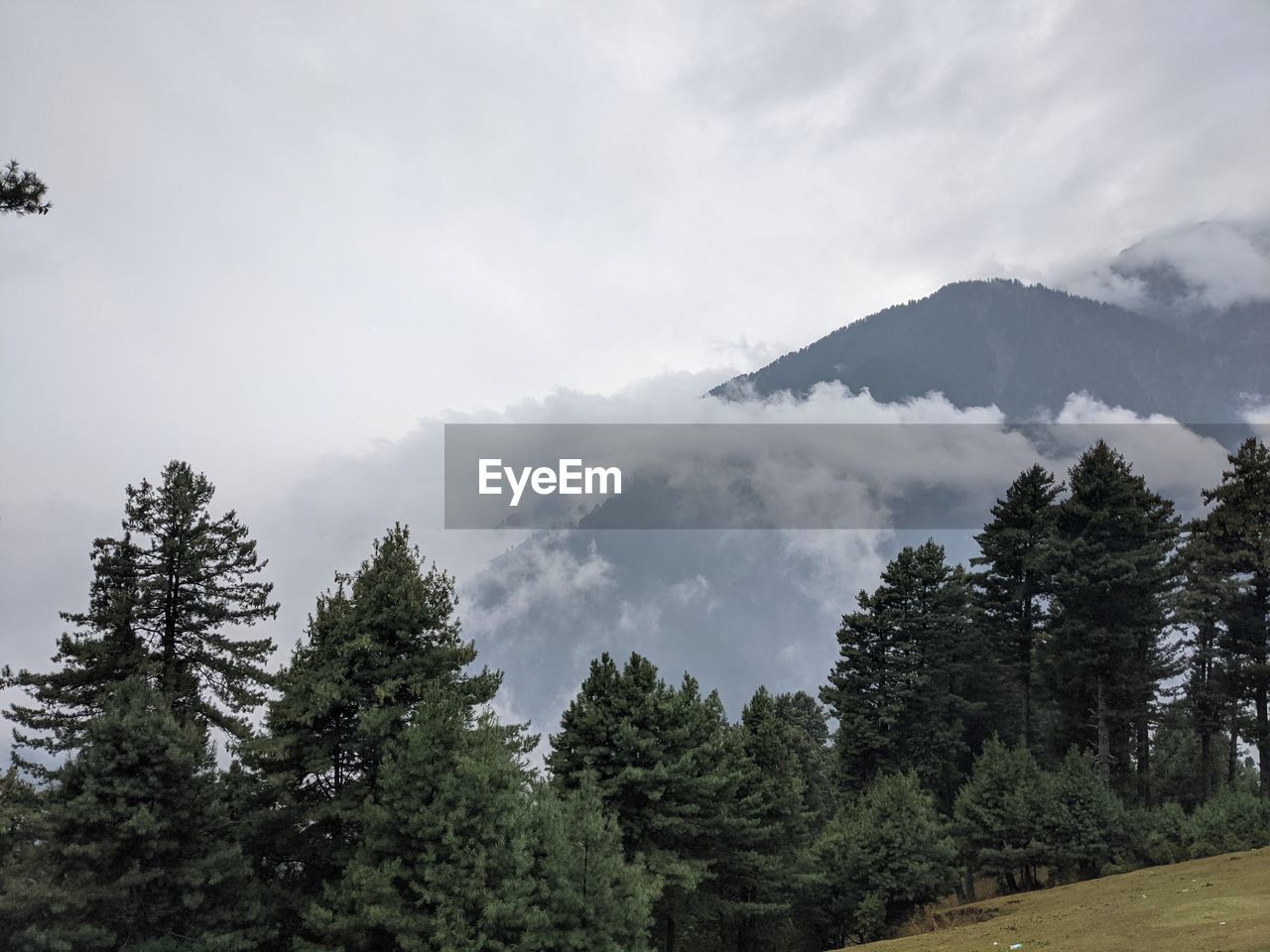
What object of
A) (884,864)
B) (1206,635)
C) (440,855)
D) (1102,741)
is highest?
(1206,635)

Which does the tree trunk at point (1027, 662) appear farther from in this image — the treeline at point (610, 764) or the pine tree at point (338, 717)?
the pine tree at point (338, 717)

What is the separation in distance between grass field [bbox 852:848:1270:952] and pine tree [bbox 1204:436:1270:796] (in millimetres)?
14349

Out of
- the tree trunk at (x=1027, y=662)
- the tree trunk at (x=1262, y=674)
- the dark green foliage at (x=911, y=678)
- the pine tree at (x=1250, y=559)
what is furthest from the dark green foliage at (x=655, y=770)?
the pine tree at (x=1250, y=559)

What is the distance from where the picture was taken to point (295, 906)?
28.5 meters

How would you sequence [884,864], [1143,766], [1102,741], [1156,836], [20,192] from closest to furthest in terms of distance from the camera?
[20,192] → [1156,836] → [884,864] → [1102,741] → [1143,766]

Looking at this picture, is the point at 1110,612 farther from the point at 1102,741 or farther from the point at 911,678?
the point at 911,678

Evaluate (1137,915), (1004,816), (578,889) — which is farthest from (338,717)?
(1004,816)

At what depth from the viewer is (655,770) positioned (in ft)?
113

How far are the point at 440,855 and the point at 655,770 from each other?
1129 centimetres

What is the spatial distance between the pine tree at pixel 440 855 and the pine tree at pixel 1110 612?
4102 centimetres

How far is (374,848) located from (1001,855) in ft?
113

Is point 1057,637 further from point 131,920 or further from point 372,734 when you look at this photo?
point 131,920

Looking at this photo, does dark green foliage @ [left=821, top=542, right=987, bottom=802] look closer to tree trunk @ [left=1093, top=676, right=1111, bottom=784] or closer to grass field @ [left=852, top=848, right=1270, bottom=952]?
tree trunk @ [left=1093, top=676, right=1111, bottom=784]

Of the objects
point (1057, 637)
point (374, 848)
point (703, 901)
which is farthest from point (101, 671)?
point (1057, 637)
